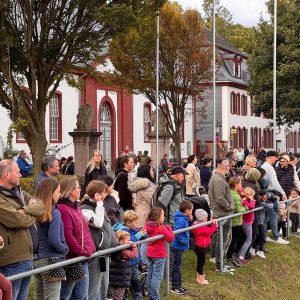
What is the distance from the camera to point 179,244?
36.2ft

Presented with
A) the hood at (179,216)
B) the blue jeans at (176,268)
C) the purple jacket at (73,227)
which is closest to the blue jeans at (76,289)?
the purple jacket at (73,227)

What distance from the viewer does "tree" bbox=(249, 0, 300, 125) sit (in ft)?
136

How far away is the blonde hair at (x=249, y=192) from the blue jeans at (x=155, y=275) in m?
3.98

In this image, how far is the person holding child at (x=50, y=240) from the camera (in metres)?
7.86

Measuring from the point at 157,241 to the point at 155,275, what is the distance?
0.46 m

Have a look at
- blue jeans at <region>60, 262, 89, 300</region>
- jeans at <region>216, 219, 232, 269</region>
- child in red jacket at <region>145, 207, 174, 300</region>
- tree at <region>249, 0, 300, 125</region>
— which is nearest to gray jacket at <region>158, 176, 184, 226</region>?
jeans at <region>216, 219, 232, 269</region>

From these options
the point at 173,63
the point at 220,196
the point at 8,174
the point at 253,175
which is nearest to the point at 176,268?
the point at 220,196

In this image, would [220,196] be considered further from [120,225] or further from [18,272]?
[18,272]

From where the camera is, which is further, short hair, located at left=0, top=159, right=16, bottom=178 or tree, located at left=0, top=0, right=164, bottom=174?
tree, located at left=0, top=0, right=164, bottom=174

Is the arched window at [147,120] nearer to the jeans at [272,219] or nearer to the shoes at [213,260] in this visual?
the jeans at [272,219]

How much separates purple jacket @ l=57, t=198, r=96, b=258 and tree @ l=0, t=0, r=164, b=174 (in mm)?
12230

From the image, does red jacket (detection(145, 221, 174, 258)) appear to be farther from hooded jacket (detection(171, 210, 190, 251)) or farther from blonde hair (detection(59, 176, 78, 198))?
blonde hair (detection(59, 176, 78, 198))

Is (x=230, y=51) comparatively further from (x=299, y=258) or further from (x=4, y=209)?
(x=4, y=209)

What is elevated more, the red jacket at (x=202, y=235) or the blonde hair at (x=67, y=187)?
the blonde hair at (x=67, y=187)
